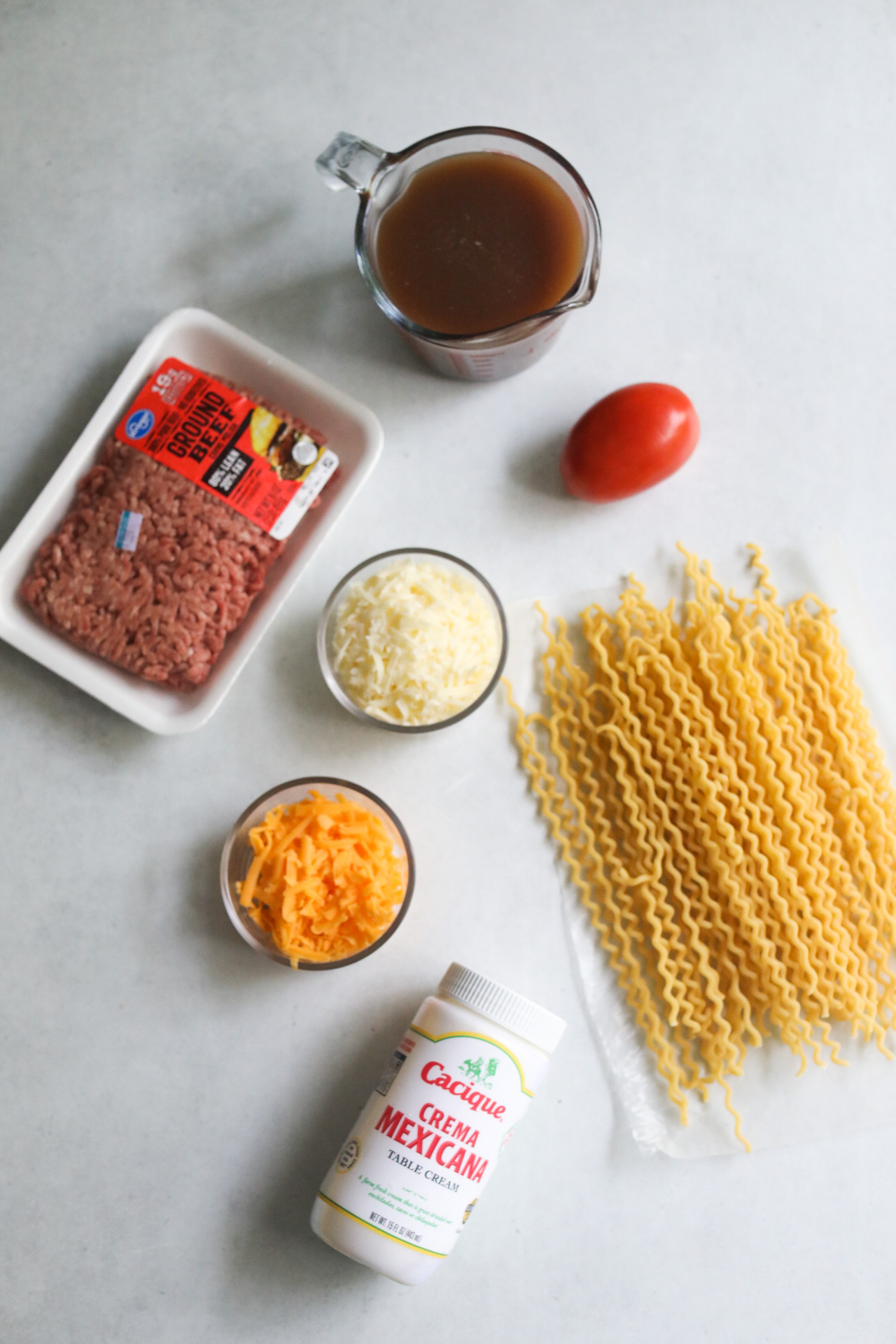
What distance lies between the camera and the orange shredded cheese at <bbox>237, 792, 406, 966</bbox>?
932 millimetres

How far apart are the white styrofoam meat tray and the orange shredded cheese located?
7.0 inches

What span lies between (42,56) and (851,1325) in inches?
72.4

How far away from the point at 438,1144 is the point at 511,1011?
0.15 meters

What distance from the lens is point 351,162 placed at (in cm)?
95

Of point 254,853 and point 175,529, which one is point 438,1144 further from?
point 175,529

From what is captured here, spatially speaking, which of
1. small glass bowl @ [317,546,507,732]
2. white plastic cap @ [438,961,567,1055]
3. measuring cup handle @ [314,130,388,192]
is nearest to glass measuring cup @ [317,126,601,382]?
measuring cup handle @ [314,130,388,192]

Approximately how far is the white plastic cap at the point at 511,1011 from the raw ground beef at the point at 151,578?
1.50 ft

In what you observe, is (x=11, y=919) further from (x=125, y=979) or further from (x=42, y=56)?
(x=42, y=56)

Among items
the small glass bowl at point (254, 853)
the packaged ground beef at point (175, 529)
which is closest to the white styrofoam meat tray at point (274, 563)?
the packaged ground beef at point (175, 529)

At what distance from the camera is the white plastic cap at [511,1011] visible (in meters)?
0.89

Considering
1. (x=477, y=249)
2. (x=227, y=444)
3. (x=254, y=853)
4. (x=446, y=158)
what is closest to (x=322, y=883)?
(x=254, y=853)

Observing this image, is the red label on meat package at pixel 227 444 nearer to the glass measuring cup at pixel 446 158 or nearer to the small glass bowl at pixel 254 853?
the glass measuring cup at pixel 446 158

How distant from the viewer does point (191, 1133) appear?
103cm

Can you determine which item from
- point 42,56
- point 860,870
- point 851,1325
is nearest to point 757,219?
point 860,870
